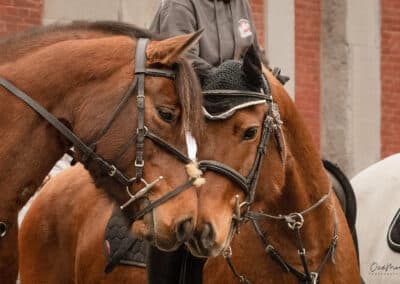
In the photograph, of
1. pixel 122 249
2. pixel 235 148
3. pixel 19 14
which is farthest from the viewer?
pixel 19 14

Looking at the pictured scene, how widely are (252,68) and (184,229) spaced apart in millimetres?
1132

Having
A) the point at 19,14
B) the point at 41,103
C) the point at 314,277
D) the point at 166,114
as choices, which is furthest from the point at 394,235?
the point at 19,14

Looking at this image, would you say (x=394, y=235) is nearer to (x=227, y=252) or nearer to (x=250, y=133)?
(x=227, y=252)

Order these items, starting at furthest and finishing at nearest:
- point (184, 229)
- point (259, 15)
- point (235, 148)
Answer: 1. point (259, 15)
2. point (235, 148)
3. point (184, 229)

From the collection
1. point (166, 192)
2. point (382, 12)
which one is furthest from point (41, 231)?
point (382, 12)

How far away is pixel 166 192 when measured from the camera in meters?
5.28

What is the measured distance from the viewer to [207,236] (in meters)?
5.56

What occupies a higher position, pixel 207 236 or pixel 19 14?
pixel 19 14

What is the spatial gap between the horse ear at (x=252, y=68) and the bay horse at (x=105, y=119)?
0.64 metres

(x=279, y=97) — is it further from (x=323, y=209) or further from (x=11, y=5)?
(x=11, y=5)

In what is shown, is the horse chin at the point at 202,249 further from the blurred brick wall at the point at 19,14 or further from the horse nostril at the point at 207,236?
the blurred brick wall at the point at 19,14

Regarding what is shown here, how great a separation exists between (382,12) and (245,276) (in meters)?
8.38

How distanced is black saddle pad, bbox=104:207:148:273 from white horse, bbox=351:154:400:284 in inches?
57.4

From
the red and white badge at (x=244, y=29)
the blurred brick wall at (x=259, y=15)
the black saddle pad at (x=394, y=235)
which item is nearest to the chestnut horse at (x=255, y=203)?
the red and white badge at (x=244, y=29)
